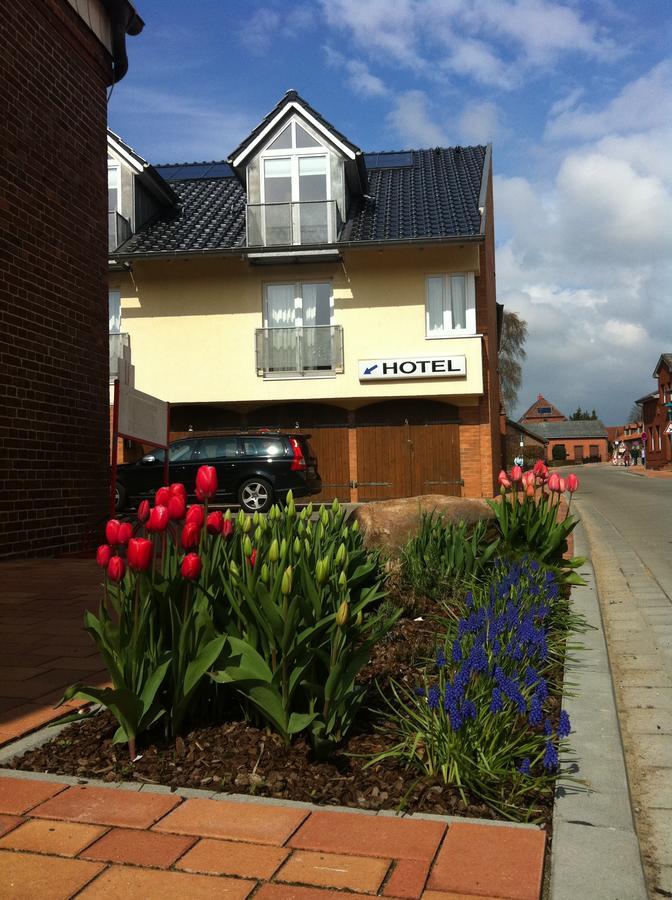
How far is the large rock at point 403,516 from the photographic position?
629cm

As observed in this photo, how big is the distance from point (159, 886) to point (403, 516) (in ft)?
15.2

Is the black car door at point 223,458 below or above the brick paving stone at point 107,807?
above

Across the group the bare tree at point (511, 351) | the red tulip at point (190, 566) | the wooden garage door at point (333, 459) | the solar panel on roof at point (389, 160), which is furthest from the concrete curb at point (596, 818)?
the bare tree at point (511, 351)

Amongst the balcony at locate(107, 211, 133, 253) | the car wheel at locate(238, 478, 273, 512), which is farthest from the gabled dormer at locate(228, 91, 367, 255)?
the car wheel at locate(238, 478, 273, 512)

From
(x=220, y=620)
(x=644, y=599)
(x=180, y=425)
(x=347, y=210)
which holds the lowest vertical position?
(x=644, y=599)

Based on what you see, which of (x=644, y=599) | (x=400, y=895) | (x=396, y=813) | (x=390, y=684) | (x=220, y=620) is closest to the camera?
(x=400, y=895)

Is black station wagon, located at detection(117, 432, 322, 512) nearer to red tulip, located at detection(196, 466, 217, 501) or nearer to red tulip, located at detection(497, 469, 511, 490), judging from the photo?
Result: red tulip, located at detection(497, 469, 511, 490)

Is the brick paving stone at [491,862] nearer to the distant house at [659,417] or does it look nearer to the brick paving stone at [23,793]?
the brick paving stone at [23,793]

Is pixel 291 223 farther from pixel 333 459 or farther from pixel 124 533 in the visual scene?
pixel 124 533

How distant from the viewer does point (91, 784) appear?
8.30ft

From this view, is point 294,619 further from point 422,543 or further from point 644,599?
point 644,599

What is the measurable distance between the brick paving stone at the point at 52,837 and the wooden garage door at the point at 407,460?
2050cm

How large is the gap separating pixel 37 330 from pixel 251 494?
9475 mm

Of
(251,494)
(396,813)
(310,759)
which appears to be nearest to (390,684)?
(310,759)
